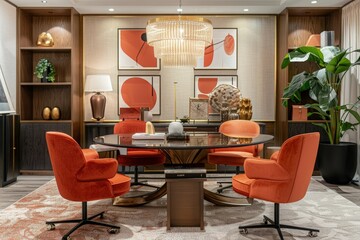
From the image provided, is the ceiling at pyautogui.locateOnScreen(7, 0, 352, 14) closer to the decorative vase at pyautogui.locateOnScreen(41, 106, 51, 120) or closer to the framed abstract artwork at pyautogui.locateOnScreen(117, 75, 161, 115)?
the framed abstract artwork at pyautogui.locateOnScreen(117, 75, 161, 115)

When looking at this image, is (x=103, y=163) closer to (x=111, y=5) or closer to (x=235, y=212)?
(x=235, y=212)

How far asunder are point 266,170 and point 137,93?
12.4 feet

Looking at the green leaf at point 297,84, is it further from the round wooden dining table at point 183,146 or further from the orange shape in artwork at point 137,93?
the orange shape in artwork at point 137,93

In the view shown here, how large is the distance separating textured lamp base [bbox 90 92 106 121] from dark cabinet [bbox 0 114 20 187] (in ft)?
3.78

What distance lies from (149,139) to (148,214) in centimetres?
76

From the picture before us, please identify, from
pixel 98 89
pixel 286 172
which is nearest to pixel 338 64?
pixel 286 172

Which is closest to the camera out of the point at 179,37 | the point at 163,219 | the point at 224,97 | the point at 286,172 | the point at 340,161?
the point at 286,172

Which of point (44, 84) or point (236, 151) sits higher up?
point (44, 84)

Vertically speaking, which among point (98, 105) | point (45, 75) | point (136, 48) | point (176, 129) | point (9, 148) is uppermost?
point (136, 48)

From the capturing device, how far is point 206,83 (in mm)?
6215

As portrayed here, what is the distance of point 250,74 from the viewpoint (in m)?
6.24

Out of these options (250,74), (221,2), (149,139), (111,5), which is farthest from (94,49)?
(149,139)

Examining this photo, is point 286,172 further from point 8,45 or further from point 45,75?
point 8,45

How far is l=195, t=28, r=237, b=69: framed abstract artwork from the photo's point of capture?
20.3 ft
